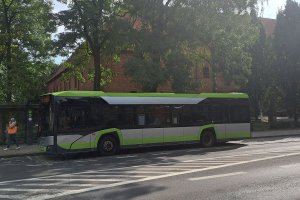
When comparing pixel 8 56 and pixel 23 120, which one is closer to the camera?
pixel 23 120

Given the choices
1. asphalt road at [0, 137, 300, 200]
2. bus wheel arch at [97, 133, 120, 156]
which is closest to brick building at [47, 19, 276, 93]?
bus wheel arch at [97, 133, 120, 156]

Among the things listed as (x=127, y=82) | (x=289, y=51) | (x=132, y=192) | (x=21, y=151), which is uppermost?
(x=289, y=51)

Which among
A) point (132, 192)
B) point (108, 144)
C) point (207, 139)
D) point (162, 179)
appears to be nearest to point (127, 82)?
point (207, 139)

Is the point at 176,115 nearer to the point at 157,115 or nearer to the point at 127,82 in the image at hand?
the point at 157,115

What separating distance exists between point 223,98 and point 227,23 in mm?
7549

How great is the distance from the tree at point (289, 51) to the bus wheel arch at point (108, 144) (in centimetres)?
2579

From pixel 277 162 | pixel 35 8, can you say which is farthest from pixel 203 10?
pixel 277 162

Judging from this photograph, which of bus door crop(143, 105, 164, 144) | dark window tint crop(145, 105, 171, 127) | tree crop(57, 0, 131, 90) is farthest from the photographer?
tree crop(57, 0, 131, 90)

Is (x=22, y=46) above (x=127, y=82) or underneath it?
above

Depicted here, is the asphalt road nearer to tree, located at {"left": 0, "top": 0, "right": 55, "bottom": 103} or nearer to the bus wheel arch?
the bus wheel arch

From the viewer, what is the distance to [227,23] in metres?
29.7

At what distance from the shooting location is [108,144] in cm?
2000

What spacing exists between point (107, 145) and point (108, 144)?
66mm

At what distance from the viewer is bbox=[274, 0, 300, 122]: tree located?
41.8 m
